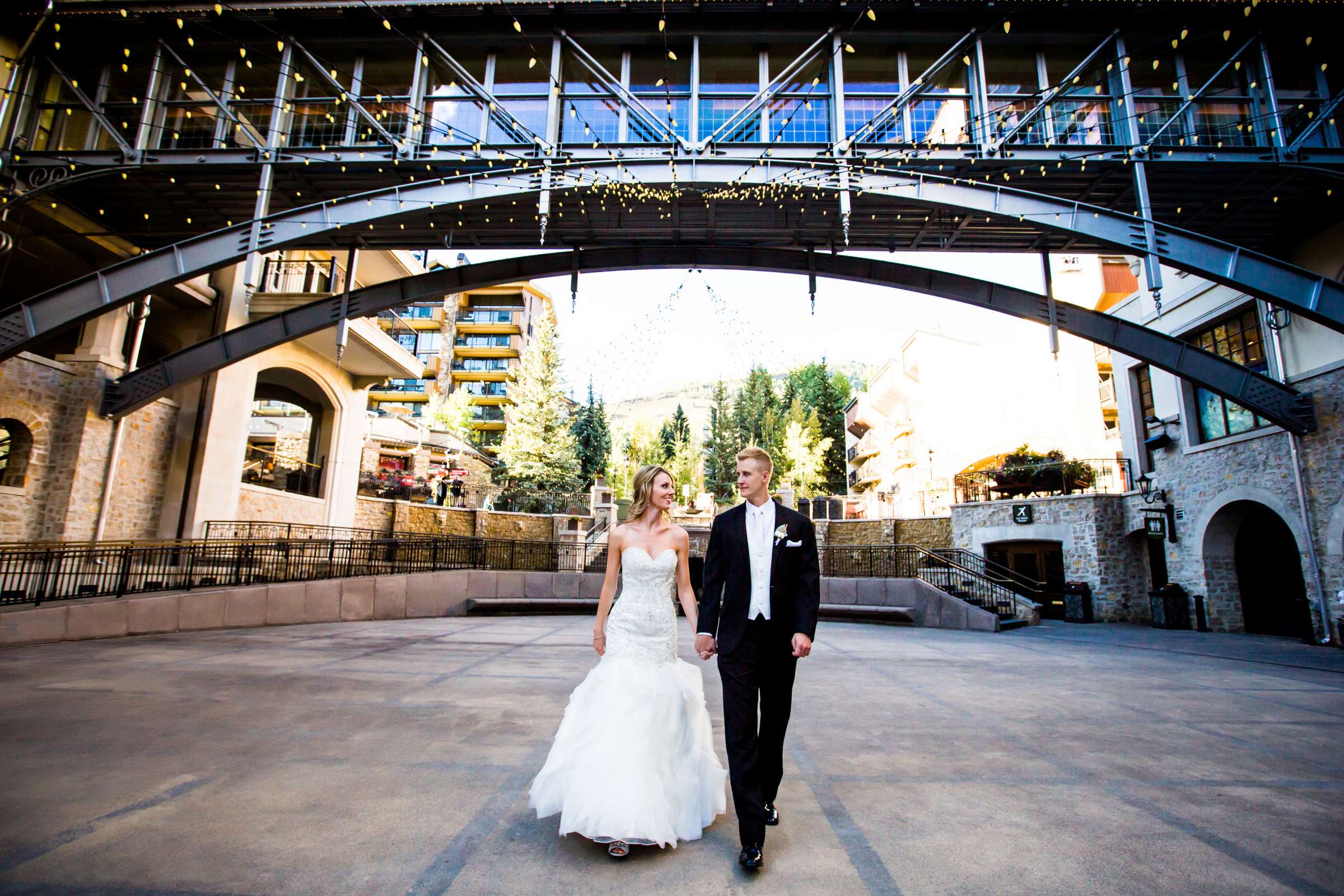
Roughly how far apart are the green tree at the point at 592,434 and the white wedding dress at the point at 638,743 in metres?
40.1

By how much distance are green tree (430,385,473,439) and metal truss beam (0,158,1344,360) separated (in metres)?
35.1

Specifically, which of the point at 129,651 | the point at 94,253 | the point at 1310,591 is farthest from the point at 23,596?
the point at 1310,591

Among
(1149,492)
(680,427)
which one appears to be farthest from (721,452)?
(1149,492)

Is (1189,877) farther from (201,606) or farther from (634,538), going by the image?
(201,606)

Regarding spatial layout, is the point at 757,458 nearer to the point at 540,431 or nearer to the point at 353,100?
the point at 353,100

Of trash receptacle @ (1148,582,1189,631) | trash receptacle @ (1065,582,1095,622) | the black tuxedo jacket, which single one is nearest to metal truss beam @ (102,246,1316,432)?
trash receptacle @ (1148,582,1189,631)

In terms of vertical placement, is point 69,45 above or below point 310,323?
above

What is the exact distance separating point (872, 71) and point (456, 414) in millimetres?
40622

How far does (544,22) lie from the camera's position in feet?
39.3

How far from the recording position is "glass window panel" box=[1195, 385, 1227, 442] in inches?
552

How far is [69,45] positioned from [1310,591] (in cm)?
2562

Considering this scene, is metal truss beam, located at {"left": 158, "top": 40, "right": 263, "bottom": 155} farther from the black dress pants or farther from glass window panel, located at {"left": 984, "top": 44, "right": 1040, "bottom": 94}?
glass window panel, located at {"left": 984, "top": 44, "right": 1040, "bottom": 94}

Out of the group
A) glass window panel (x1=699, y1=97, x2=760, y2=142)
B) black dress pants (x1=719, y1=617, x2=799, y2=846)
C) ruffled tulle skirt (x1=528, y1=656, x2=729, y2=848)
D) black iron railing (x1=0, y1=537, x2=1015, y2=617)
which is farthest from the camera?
glass window panel (x1=699, y1=97, x2=760, y2=142)

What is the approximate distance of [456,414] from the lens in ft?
156
